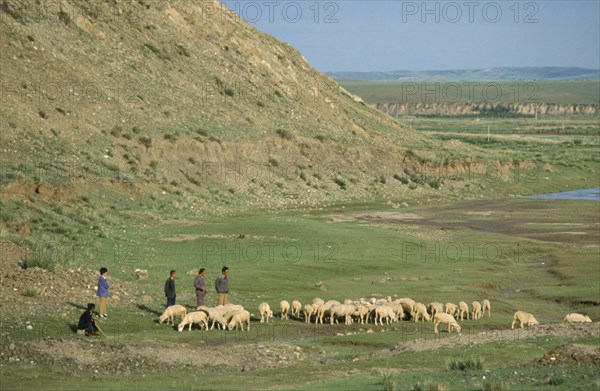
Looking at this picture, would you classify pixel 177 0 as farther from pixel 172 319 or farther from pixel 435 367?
pixel 435 367

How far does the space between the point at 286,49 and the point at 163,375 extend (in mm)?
71555

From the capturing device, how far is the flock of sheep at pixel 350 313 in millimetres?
28453

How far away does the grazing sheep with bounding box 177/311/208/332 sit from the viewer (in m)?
27.8

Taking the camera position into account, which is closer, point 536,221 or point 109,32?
point 536,221

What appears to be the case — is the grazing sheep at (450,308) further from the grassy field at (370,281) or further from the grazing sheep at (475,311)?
the grazing sheep at (475,311)

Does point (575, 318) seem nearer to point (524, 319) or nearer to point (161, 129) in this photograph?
point (524, 319)

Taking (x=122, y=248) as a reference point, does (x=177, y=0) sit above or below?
above

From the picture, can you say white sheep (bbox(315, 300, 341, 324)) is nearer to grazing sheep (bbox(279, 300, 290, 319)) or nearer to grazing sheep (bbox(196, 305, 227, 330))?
grazing sheep (bbox(279, 300, 290, 319))

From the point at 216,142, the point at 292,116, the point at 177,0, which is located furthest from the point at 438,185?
the point at 177,0

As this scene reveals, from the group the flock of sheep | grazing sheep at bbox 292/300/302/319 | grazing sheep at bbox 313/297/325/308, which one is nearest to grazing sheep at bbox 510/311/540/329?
the flock of sheep

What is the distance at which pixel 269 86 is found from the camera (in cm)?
7962

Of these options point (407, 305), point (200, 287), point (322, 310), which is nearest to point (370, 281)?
point (407, 305)

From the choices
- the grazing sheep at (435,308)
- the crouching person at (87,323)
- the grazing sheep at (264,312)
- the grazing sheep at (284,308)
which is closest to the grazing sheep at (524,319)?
the grazing sheep at (435,308)

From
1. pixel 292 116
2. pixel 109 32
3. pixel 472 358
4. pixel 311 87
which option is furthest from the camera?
pixel 311 87
